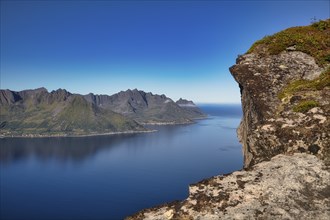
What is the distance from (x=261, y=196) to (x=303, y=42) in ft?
49.4

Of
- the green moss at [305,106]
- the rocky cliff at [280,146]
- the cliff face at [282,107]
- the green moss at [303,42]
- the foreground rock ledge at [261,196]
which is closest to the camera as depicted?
the foreground rock ledge at [261,196]

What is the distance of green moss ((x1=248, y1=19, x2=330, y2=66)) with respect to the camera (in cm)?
1961

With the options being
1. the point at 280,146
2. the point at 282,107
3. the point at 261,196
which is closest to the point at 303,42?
the point at 282,107

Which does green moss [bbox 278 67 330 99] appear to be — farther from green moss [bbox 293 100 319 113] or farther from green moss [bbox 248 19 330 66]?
green moss [bbox 248 19 330 66]

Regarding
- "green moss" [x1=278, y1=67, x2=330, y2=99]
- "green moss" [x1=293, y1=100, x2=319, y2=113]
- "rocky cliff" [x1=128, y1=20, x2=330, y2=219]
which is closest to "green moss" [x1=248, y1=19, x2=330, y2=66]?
"rocky cliff" [x1=128, y1=20, x2=330, y2=219]

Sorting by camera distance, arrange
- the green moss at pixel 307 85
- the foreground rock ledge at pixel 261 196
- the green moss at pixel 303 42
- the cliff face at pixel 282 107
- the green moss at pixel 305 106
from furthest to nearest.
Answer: the green moss at pixel 303 42, the green moss at pixel 307 85, the green moss at pixel 305 106, the cliff face at pixel 282 107, the foreground rock ledge at pixel 261 196

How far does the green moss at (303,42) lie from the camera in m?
19.6

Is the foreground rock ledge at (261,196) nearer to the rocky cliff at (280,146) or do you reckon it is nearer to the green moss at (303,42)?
the rocky cliff at (280,146)

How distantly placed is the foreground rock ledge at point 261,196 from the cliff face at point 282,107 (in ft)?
4.71

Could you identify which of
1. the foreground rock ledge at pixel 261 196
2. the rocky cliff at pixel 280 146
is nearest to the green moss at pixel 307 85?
the rocky cliff at pixel 280 146

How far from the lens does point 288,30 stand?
75.9 ft

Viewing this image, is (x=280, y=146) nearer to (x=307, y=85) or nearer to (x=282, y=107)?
(x=282, y=107)

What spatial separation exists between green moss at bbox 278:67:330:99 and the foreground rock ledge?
5489 mm

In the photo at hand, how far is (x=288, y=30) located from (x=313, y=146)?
1432cm
